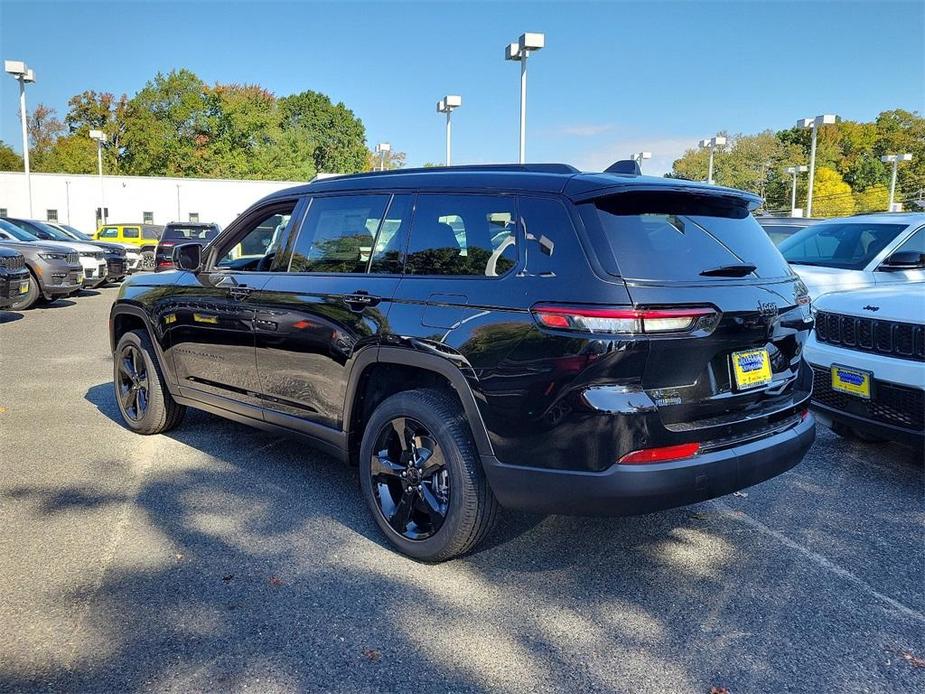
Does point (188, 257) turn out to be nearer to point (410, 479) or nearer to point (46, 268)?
point (410, 479)

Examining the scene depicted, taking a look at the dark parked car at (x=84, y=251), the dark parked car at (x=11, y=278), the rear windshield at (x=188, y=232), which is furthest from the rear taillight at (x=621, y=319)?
the rear windshield at (x=188, y=232)

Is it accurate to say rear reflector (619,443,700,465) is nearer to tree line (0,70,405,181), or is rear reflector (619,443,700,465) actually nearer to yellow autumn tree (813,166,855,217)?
yellow autumn tree (813,166,855,217)

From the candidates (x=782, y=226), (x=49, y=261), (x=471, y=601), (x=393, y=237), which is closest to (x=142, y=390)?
(x=393, y=237)

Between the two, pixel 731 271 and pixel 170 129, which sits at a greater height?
pixel 170 129

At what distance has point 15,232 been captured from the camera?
46.9 ft

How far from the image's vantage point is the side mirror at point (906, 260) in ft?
21.2

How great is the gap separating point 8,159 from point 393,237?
83.0 m

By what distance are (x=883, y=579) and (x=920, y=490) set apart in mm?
1475

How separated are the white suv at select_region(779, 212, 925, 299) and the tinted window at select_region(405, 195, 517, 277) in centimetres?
505

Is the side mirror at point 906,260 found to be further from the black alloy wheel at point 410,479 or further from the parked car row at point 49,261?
the parked car row at point 49,261

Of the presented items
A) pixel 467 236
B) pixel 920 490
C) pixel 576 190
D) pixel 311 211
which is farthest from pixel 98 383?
pixel 920 490

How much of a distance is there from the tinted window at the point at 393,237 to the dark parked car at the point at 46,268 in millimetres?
11641

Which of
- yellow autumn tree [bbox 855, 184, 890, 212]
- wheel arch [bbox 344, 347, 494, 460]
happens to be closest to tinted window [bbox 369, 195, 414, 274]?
wheel arch [bbox 344, 347, 494, 460]

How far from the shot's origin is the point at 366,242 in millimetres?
3695
